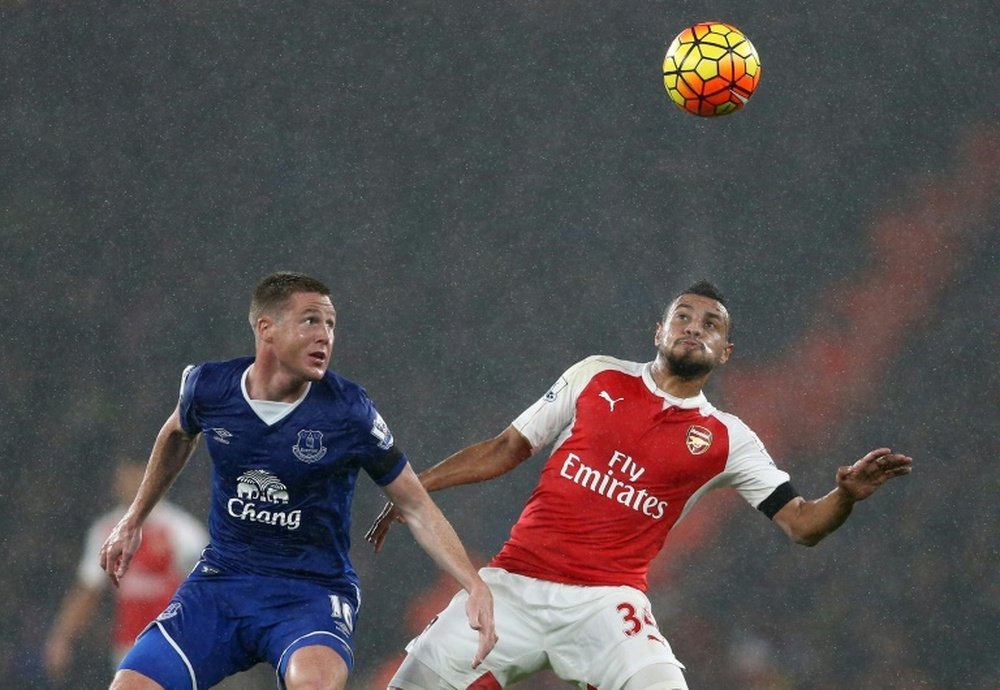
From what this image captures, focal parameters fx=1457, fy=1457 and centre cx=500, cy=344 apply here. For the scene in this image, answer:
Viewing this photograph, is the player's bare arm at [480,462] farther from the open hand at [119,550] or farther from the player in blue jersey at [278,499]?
the open hand at [119,550]

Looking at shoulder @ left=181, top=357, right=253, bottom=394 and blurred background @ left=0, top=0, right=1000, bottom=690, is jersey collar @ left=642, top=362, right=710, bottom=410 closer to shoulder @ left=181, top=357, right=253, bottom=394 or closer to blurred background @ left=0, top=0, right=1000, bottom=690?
shoulder @ left=181, top=357, right=253, bottom=394

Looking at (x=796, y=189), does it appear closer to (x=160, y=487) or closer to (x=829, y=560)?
(x=829, y=560)

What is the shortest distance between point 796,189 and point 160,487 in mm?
4090

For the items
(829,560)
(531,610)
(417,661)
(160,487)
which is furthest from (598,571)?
(829,560)

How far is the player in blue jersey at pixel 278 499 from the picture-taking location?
4008mm

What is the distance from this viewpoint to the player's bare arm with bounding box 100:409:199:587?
4.12 metres

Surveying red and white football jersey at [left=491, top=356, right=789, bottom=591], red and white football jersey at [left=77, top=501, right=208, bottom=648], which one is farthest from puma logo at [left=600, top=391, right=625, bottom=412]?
red and white football jersey at [left=77, top=501, right=208, bottom=648]

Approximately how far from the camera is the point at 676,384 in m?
4.76

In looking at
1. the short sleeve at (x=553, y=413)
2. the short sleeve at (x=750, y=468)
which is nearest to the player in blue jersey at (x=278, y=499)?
the short sleeve at (x=553, y=413)

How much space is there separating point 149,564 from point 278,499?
124 inches

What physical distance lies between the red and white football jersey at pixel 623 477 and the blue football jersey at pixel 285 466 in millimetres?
723

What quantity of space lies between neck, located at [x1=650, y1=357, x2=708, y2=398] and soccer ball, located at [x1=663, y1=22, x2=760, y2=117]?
3.83 feet

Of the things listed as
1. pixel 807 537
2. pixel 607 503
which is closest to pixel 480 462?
pixel 607 503

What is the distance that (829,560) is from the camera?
23.6ft
